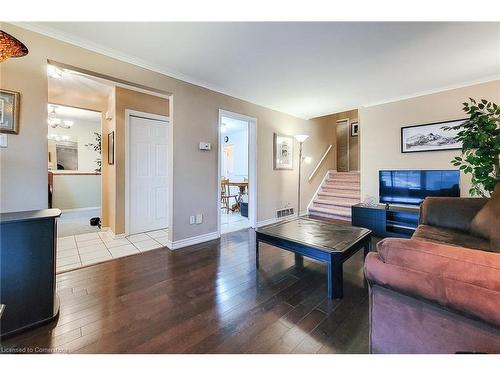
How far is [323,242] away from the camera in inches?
76.1

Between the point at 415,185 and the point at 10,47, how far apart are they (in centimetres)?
448

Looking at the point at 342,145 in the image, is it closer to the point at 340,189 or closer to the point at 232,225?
the point at 340,189

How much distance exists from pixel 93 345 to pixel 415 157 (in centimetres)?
453

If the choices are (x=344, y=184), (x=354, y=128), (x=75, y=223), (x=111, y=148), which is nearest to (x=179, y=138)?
(x=111, y=148)

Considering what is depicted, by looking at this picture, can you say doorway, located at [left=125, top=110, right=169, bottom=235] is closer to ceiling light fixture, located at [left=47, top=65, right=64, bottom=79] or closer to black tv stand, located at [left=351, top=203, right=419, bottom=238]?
ceiling light fixture, located at [left=47, top=65, right=64, bottom=79]

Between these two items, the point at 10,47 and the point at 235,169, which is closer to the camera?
the point at 10,47

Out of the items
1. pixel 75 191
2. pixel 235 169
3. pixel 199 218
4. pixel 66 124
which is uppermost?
pixel 66 124

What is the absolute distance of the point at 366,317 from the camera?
1.49 metres

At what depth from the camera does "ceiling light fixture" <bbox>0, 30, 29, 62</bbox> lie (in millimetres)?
1158

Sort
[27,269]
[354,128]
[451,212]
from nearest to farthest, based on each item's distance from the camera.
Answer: [27,269] < [451,212] < [354,128]

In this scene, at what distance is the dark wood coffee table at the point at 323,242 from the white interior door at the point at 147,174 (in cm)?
226

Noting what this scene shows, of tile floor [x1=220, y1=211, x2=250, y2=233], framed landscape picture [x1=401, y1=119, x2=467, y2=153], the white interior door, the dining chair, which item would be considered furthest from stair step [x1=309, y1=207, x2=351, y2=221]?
the white interior door
